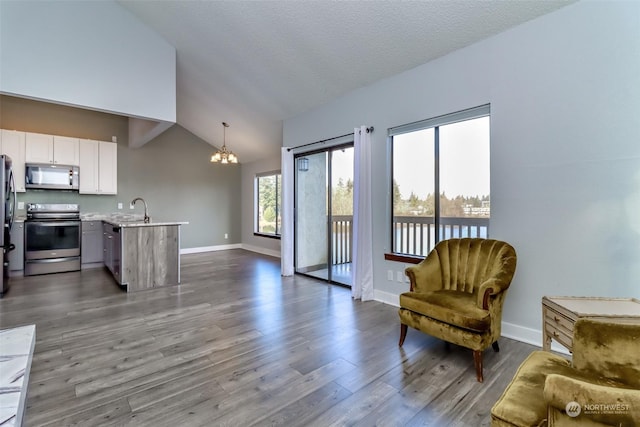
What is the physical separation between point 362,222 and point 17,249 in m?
5.88

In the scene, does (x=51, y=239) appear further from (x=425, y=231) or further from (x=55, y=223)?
(x=425, y=231)

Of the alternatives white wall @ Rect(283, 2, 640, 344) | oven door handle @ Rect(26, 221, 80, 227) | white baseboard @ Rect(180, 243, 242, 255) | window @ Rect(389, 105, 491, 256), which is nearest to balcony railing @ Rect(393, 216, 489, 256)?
window @ Rect(389, 105, 491, 256)

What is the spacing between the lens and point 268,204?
7.71 metres

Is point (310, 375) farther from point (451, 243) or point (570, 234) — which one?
point (570, 234)

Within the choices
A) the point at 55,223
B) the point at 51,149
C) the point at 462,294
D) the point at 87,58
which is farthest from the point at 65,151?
the point at 462,294

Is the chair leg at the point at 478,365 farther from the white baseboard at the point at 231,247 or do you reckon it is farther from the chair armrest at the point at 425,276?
the white baseboard at the point at 231,247

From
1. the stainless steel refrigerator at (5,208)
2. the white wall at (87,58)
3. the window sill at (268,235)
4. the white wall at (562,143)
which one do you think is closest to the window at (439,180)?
the white wall at (562,143)

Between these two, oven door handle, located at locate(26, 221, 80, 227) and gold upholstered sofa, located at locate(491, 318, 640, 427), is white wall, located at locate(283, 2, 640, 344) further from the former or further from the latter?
oven door handle, located at locate(26, 221, 80, 227)

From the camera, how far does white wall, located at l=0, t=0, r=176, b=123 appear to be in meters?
3.47

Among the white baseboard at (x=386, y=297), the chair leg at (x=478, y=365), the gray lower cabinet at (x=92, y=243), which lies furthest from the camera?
the gray lower cabinet at (x=92, y=243)

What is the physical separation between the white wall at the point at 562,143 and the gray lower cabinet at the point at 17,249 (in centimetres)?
688

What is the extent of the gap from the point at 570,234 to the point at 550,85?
4.18ft

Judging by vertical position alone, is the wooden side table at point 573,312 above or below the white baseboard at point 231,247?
above

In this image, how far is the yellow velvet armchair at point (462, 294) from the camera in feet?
6.86
